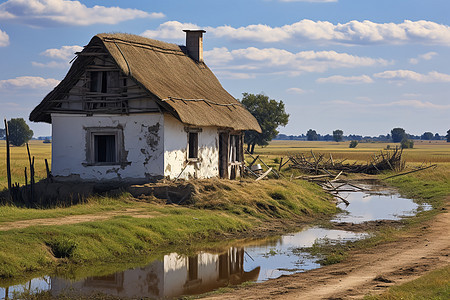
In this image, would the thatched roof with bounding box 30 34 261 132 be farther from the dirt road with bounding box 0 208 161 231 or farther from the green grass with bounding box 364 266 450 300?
the green grass with bounding box 364 266 450 300

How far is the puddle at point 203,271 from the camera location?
11.3m

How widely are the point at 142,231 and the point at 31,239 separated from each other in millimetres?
3169

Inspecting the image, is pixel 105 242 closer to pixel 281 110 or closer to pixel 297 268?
pixel 297 268

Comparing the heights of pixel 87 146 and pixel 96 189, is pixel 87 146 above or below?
above

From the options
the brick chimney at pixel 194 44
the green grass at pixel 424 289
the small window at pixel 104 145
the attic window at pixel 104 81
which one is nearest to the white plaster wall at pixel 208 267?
the green grass at pixel 424 289

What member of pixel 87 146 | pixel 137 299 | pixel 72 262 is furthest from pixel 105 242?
pixel 87 146

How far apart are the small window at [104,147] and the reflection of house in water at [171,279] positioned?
8.56m

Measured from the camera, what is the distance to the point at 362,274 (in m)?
11.8

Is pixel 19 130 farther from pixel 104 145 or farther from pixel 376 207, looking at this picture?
pixel 376 207

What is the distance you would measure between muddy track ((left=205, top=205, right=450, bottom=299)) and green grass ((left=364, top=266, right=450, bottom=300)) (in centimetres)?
30

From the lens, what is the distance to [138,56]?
917 inches

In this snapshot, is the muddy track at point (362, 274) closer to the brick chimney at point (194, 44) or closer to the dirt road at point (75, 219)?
the dirt road at point (75, 219)

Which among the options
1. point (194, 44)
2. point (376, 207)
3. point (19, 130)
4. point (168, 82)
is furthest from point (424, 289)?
point (19, 130)

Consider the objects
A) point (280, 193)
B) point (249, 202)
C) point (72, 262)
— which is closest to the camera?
point (72, 262)
